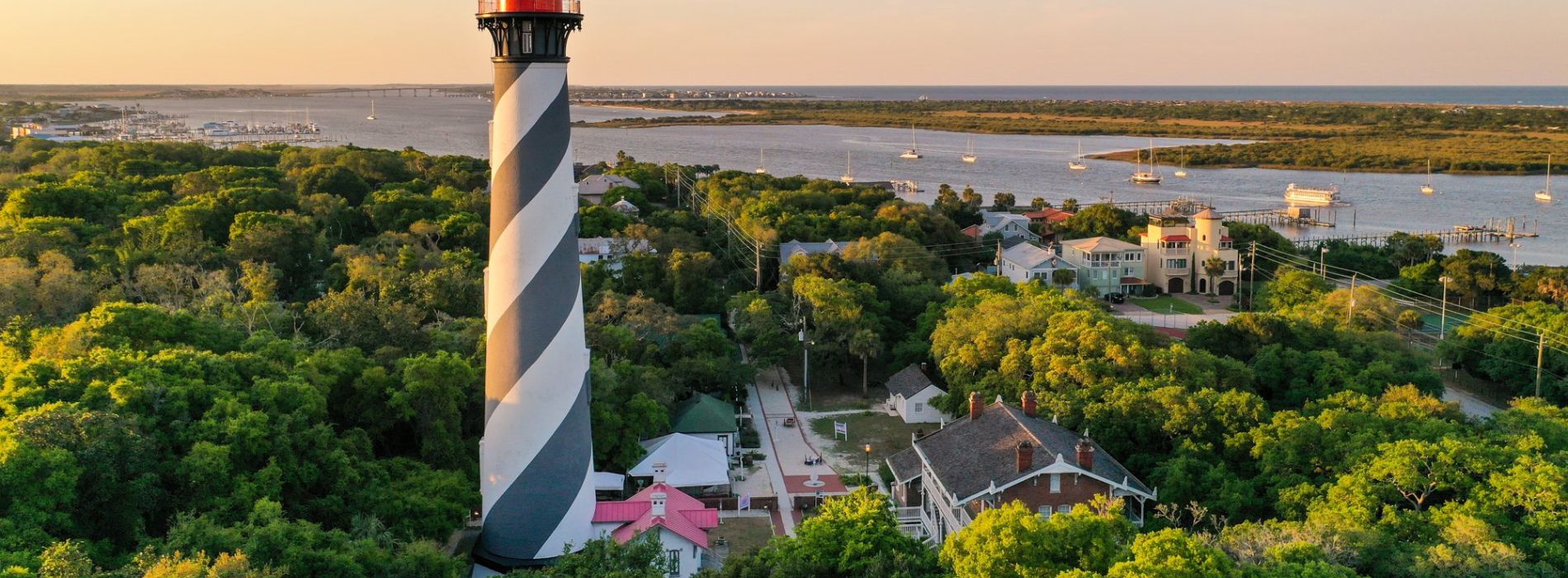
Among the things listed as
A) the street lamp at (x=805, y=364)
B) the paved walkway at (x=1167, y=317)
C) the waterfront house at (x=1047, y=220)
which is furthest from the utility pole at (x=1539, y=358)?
the waterfront house at (x=1047, y=220)

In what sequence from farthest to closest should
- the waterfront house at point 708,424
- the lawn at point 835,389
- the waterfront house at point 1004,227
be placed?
the waterfront house at point 1004,227, the lawn at point 835,389, the waterfront house at point 708,424

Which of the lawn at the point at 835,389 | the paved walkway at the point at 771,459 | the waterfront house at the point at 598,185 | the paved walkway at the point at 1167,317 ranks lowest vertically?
the paved walkway at the point at 771,459

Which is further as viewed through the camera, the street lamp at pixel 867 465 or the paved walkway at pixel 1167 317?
the paved walkway at pixel 1167 317

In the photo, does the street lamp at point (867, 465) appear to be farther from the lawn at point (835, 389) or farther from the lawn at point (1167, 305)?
the lawn at point (1167, 305)

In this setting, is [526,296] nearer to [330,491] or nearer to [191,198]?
[330,491]

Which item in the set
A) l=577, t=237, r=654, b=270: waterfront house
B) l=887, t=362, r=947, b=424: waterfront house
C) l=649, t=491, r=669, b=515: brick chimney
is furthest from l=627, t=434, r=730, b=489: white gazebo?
l=577, t=237, r=654, b=270: waterfront house

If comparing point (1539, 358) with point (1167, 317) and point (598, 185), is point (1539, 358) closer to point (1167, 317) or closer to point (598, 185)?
point (1167, 317)

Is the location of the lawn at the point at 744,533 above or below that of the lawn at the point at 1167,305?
below

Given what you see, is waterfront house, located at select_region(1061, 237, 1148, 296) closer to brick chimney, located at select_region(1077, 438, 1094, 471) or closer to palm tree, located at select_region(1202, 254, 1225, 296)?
palm tree, located at select_region(1202, 254, 1225, 296)
